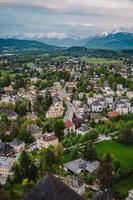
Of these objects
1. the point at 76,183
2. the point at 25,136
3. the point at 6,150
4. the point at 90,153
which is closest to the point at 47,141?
the point at 25,136

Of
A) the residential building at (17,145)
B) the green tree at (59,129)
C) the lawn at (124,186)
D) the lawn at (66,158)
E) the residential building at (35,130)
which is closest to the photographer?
the lawn at (124,186)

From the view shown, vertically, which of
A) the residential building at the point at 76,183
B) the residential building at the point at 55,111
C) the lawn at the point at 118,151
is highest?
the residential building at the point at 76,183

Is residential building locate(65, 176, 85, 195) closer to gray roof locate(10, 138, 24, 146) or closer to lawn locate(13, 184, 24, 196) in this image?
lawn locate(13, 184, 24, 196)

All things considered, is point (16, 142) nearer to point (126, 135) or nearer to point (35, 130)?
point (35, 130)

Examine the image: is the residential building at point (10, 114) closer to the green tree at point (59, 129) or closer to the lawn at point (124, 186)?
the green tree at point (59, 129)

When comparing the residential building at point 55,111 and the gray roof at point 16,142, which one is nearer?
the gray roof at point 16,142

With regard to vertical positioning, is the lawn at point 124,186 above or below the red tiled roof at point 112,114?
above

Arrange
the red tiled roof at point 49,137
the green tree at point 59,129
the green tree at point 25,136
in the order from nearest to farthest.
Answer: the red tiled roof at point 49,137 → the green tree at point 25,136 → the green tree at point 59,129

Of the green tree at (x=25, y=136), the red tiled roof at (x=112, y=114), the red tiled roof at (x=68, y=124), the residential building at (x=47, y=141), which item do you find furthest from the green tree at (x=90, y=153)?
the red tiled roof at (x=112, y=114)

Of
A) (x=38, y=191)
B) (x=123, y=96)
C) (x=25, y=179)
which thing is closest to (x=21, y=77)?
(x=123, y=96)
